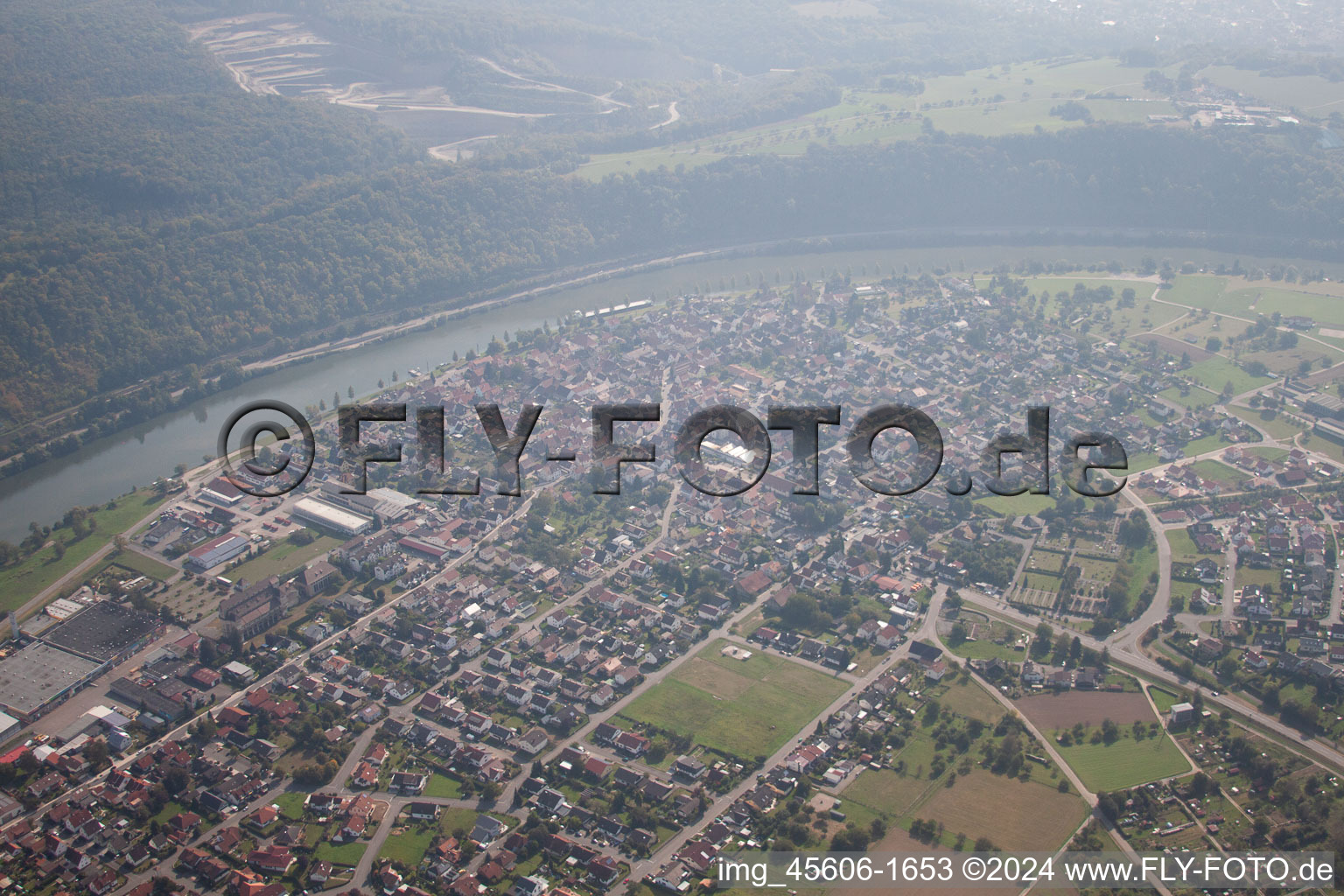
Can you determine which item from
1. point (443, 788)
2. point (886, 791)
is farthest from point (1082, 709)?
point (443, 788)


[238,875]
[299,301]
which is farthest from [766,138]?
→ [238,875]

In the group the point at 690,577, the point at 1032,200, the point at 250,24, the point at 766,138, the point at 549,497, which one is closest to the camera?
the point at 690,577

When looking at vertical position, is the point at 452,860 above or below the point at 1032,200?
below

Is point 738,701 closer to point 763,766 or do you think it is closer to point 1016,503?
point 763,766

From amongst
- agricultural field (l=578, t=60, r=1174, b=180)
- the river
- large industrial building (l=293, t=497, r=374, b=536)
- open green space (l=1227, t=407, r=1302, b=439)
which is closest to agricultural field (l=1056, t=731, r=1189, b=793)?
open green space (l=1227, t=407, r=1302, b=439)

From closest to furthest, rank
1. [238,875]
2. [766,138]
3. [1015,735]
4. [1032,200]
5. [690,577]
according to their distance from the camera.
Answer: [238,875], [1015,735], [690,577], [1032,200], [766,138]

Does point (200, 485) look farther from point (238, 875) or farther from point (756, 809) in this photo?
point (756, 809)

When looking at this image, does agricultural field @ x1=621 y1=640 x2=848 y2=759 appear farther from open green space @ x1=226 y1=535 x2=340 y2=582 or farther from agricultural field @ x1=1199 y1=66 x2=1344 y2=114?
agricultural field @ x1=1199 y1=66 x2=1344 y2=114

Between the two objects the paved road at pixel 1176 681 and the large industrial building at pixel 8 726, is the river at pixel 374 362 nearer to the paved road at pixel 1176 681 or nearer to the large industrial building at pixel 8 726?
the large industrial building at pixel 8 726
